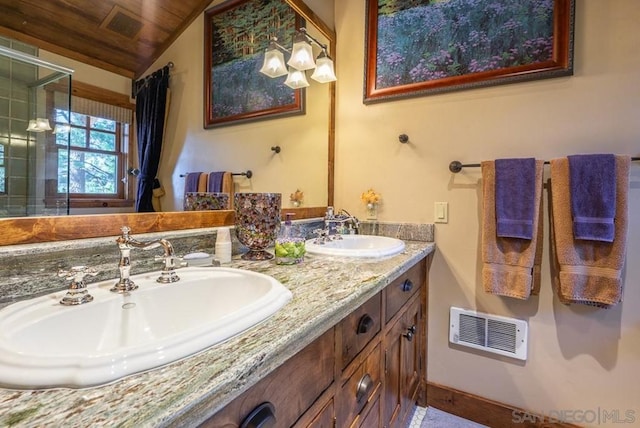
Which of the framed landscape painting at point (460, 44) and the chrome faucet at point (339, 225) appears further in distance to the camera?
the chrome faucet at point (339, 225)

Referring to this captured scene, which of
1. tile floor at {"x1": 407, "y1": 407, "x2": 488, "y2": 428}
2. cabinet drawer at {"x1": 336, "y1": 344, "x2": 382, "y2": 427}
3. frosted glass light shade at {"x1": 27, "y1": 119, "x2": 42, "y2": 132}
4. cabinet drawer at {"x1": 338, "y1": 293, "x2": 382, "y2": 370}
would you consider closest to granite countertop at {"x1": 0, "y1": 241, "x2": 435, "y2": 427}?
cabinet drawer at {"x1": 338, "y1": 293, "x2": 382, "y2": 370}

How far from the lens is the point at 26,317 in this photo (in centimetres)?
56

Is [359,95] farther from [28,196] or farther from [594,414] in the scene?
[594,414]

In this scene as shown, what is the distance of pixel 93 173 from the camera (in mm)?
827

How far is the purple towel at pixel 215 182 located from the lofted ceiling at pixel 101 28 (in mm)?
423

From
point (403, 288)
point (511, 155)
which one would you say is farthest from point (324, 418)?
point (511, 155)

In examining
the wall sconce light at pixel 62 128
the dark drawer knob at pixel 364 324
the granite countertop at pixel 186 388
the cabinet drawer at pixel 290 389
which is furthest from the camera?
the dark drawer knob at pixel 364 324

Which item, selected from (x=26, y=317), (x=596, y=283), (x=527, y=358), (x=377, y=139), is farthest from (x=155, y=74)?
(x=527, y=358)

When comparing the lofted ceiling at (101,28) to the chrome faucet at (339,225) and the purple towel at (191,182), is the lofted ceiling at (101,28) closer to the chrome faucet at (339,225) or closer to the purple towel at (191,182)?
the purple towel at (191,182)

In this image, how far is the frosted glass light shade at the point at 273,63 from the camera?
1505mm

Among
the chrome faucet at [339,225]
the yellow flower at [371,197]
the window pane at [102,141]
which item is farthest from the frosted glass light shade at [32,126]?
the yellow flower at [371,197]

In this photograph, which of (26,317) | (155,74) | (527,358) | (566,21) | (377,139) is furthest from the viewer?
(377,139)

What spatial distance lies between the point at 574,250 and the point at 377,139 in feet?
3.56

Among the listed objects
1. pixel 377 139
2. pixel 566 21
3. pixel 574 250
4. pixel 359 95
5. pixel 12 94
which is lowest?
pixel 574 250
